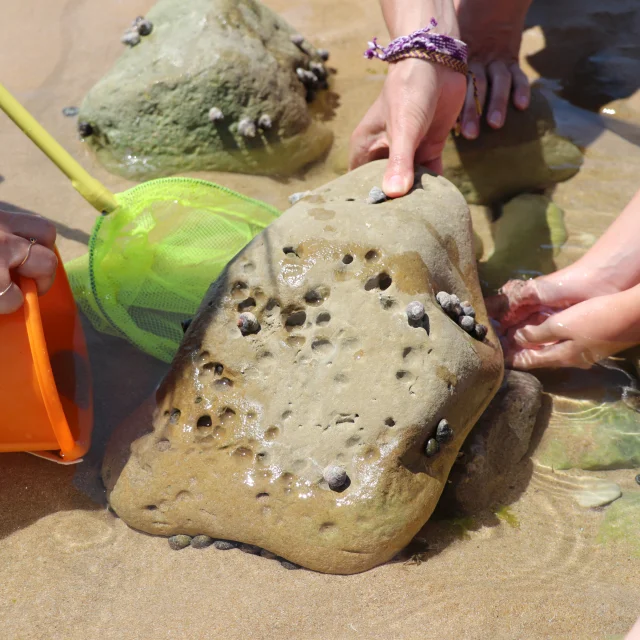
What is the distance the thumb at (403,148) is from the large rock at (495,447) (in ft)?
3.30

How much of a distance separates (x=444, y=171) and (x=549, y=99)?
4.03ft

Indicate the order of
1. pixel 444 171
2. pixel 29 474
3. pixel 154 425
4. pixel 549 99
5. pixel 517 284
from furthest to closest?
1. pixel 549 99
2. pixel 444 171
3. pixel 517 284
4. pixel 29 474
5. pixel 154 425

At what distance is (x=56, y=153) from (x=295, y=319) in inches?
56.8

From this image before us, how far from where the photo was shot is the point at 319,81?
16.1ft

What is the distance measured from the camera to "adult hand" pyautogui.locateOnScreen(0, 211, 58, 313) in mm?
2404

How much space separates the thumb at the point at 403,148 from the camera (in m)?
2.94

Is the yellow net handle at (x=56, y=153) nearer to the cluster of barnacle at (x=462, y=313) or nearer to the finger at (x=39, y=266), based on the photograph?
the finger at (x=39, y=266)

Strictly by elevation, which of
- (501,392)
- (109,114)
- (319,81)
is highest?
(109,114)

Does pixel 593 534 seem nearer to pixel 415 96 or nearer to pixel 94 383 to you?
pixel 415 96

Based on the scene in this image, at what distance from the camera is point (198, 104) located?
14.1 feet

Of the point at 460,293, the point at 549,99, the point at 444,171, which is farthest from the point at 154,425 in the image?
the point at 549,99

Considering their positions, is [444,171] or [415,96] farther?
[444,171]

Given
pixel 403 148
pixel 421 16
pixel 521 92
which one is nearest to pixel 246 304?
pixel 403 148

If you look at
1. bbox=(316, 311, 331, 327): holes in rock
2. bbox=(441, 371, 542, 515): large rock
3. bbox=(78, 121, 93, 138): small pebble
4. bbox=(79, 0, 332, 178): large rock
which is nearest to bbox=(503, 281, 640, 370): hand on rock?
bbox=(441, 371, 542, 515): large rock
